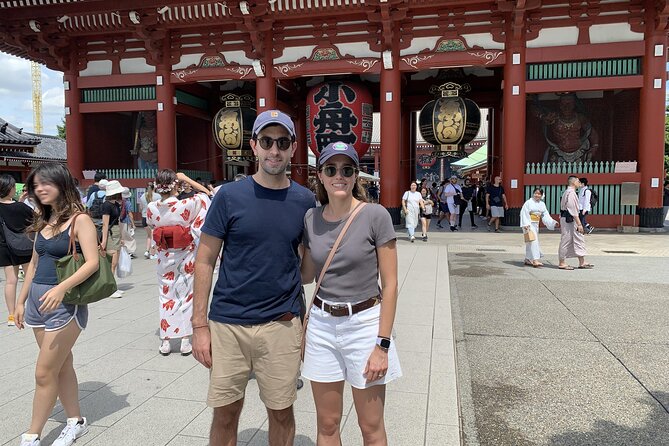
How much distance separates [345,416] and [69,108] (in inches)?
614

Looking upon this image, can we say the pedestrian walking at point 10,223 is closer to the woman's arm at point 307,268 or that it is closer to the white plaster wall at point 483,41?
the woman's arm at point 307,268

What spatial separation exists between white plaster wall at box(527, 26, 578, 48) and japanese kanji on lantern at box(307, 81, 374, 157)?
471 centimetres

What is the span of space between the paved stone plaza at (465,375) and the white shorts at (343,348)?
0.84 meters

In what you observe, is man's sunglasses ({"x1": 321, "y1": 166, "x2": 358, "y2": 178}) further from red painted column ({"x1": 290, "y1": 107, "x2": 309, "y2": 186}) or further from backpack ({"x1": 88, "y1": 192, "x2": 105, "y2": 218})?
red painted column ({"x1": 290, "y1": 107, "x2": 309, "y2": 186})

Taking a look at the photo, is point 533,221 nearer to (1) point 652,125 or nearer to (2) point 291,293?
(1) point 652,125

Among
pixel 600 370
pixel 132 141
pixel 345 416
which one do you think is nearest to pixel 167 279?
pixel 345 416

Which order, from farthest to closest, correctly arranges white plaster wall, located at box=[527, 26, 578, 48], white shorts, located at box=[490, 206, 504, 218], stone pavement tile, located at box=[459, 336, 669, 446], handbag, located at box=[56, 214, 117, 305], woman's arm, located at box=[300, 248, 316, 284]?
white shorts, located at box=[490, 206, 504, 218]
white plaster wall, located at box=[527, 26, 578, 48]
stone pavement tile, located at box=[459, 336, 669, 446]
handbag, located at box=[56, 214, 117, 305]
woman's arm, located at box=[300, 248, 316, 284]

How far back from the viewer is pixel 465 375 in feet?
12.4

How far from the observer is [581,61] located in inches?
489

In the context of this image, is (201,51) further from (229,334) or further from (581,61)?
(229,334)

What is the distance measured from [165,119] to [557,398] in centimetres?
1405

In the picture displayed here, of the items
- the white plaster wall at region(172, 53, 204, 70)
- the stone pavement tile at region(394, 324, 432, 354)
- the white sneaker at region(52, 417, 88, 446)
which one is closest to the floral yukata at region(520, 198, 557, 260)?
the stone pavement tile at region(394, 324, 432, 354)

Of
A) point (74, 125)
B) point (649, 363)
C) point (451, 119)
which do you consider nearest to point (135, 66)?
point (74, 125)

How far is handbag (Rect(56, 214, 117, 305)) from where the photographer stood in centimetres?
262
